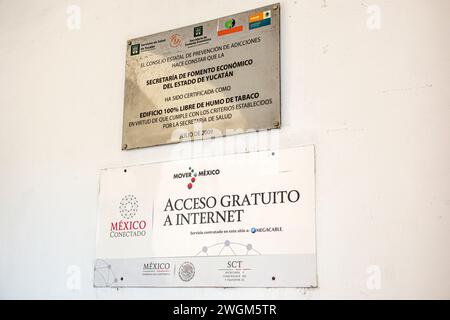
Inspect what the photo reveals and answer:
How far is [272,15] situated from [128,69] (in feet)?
2.12

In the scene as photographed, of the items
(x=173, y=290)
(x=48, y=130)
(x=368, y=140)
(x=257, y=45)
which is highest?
(x=257, y=45)

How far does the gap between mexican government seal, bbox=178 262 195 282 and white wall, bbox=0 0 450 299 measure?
0.21 ft

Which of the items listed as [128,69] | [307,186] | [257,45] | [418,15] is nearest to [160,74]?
[128,69]

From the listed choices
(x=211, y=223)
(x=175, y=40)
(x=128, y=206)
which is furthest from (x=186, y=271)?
(x=175, y=40)

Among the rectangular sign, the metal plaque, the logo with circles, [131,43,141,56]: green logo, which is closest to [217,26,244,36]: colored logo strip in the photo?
the metal plaque

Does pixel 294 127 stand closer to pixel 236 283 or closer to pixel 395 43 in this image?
pixel 395 43

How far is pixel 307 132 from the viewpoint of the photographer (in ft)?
6.92

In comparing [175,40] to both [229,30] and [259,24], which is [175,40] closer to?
[229,30]

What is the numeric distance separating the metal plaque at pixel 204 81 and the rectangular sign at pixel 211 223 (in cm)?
13

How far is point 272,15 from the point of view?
2.25 metres

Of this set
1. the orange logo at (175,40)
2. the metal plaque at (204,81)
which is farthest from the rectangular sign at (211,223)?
the orange logo at (175,40)

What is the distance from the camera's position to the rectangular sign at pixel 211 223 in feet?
6.70

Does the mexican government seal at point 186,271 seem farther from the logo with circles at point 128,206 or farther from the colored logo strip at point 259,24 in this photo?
the colored logo strip at point 259,24

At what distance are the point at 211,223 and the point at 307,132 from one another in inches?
18.2
